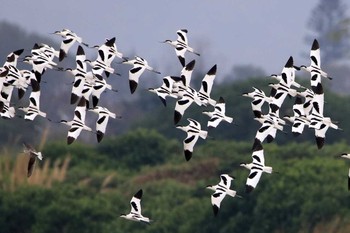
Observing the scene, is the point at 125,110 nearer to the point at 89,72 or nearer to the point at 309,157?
the point at 309,157

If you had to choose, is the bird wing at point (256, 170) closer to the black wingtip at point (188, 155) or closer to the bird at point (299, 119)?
the bird at point (299, 119)

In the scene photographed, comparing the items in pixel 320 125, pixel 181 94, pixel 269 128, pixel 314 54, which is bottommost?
pixel 320 125

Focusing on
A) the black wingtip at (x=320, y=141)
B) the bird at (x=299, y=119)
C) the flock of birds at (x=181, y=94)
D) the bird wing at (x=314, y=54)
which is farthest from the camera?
the bird wing at (x=314, y=54)

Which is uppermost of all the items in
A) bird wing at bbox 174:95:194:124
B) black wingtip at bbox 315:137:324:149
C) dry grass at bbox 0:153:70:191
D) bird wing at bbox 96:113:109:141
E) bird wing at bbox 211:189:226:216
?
dry grass at bbox 0:153:70:191

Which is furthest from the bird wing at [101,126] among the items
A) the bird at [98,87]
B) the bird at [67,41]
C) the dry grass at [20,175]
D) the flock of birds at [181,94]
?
the dry grass at [20,175]

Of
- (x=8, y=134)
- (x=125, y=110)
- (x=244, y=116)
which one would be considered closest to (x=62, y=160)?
(x=8, y=134)

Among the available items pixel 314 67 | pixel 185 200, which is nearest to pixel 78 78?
pixel 314 67

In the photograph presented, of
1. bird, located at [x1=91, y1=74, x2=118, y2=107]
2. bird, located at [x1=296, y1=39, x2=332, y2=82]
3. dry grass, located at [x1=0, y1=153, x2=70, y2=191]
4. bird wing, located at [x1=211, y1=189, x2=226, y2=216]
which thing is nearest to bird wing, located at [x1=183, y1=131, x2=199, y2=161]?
bird wing, located at [x1=211, y1=189, x2=226, y2=216]

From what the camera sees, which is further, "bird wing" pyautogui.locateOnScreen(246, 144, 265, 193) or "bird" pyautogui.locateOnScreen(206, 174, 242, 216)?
"bird" pyautogui.locateOnScreen(206, 174, 242, 216)

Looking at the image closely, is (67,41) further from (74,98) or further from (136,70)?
(74,98)

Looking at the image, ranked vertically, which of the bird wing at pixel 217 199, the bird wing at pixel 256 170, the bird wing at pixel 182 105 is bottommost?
the bird wing at pixel 217 199

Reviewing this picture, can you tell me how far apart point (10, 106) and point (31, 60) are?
3.86 feet

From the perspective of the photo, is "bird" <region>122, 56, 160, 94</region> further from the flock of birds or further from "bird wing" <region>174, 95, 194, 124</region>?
"bird wing" <region>174, 95, 194, 124</region>

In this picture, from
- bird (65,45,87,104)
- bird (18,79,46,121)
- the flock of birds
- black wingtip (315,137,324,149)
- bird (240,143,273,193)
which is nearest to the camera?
black wingtip (315,137,324,149)
